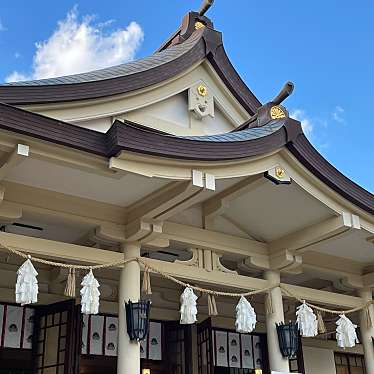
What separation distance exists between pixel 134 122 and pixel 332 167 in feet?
10.1

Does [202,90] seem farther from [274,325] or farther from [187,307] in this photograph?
[274,325]

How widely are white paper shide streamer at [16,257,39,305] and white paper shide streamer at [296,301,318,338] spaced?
13.9 feet

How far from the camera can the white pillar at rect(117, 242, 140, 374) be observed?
7.31m

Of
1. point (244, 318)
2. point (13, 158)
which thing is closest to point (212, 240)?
point (244, 318)

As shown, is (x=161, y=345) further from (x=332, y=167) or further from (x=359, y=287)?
(x=332, y=167)

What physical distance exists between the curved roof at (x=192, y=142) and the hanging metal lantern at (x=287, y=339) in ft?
7.04

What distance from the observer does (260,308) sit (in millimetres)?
11234

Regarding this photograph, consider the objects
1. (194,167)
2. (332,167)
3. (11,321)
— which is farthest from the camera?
(11,321)

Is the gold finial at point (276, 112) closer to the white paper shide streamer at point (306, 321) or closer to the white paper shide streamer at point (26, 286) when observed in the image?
the white paper shide streamer at point (306, 321)

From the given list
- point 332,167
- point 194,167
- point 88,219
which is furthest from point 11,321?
point 332,167

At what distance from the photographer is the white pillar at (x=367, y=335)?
32.6ft

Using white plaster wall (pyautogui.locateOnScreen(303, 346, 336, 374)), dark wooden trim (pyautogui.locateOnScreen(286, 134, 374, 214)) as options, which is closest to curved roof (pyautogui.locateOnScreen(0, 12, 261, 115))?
dark wooden trim (pyautogui.locateOnScreen(286, 134, 374, 214))

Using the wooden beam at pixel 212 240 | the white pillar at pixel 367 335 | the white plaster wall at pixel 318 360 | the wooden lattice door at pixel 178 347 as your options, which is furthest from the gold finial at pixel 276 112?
the white plaster wall at pixel 318 360

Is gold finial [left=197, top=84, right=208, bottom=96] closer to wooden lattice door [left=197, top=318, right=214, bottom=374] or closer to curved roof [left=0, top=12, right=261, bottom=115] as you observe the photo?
curved roof [left=0, top=12, right=261, bottom=115]
